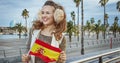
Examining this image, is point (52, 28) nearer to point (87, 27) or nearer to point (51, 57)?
point (51, 57)

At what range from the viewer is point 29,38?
276cm

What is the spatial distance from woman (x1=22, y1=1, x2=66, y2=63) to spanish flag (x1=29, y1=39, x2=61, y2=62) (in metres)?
0.04

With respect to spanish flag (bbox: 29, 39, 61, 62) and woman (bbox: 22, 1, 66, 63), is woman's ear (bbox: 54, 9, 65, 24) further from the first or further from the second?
spanish flag (bbox: 29, 39, 61, 62)

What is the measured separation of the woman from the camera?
2.72 metres

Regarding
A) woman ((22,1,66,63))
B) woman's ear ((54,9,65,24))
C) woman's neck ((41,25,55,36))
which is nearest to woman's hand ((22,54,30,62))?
woman ((22,1,66,63))

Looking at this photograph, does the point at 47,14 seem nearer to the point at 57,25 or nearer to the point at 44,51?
the point at 57,25

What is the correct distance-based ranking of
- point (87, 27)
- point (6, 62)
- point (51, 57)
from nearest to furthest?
1. point (51, 57)
2. point (6, 62)
3. point (87, 27)

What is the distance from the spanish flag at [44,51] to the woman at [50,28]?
39 mm

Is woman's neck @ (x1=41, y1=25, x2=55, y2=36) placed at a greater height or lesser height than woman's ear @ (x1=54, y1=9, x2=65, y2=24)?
lesser

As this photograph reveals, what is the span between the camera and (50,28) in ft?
9.23

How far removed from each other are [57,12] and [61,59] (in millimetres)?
447

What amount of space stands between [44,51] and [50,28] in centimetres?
27

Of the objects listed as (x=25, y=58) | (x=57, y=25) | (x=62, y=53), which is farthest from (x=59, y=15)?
(x=25, y=58)

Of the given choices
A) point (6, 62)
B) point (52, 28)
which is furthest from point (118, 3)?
point (52, 28)
